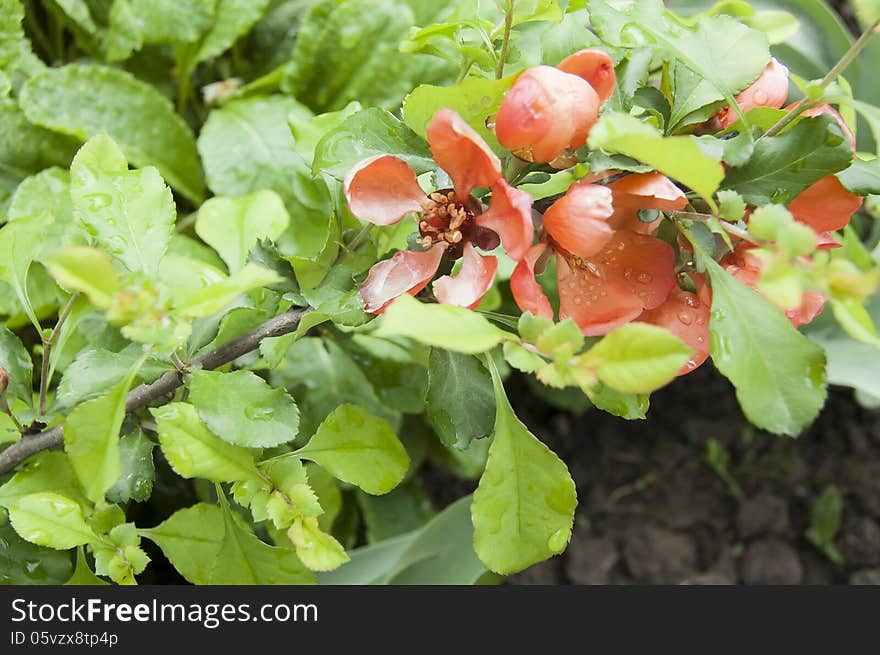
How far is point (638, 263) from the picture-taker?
1.57ft

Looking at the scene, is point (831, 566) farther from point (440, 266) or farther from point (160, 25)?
point (160, 25)

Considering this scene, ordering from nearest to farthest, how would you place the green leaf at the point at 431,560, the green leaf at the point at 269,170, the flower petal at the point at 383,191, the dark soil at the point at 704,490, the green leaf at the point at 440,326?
the green leaf at the point at 440,326
the flower petal at the point at 383,191
the green leaf at the point at 431,560
the green leaf at the point at 269,170
the dark soil at the point at 704,490

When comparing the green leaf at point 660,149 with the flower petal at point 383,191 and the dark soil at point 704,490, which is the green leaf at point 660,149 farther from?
the dark soil at point 704,490

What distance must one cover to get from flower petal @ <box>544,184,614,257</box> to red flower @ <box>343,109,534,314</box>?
0.03 metres

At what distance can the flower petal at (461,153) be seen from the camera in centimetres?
42

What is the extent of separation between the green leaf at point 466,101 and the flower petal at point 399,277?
0.07 m

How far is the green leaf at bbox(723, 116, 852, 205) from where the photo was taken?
0.45 metres

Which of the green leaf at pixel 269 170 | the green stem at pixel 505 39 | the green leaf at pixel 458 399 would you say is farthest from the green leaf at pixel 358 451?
the green leaf at pixel 269 170

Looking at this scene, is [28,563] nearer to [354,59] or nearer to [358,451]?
[358,451]

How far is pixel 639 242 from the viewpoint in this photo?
0.47 m

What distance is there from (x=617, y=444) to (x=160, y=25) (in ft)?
3.02

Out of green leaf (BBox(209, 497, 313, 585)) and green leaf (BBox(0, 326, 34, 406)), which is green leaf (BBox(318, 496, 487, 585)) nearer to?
green leaf (BBox(209, 497, 313, 585))

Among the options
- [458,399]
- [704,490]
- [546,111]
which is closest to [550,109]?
[546,111]

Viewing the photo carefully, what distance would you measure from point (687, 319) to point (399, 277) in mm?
176
